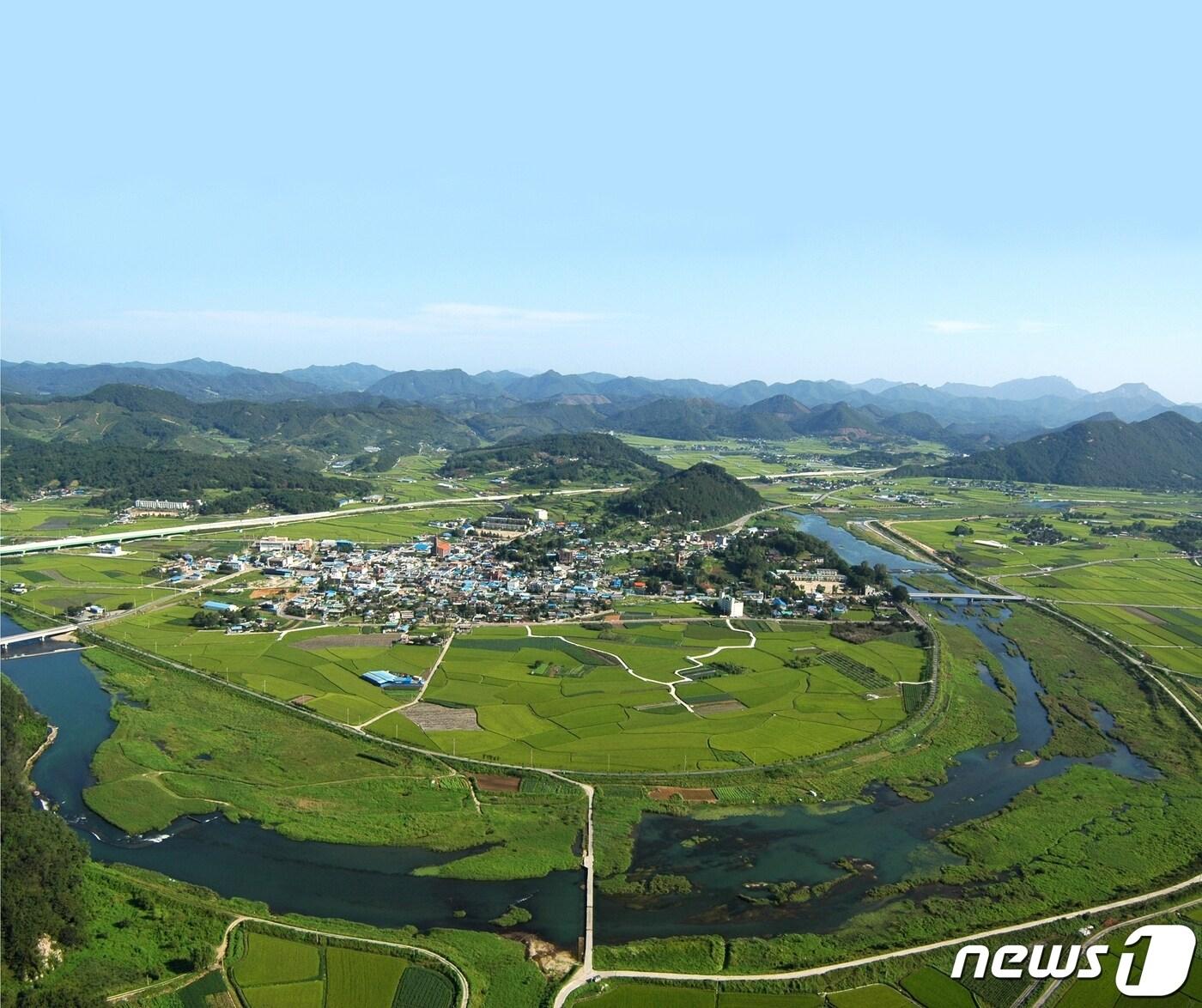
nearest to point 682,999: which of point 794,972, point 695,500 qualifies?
point 794,972

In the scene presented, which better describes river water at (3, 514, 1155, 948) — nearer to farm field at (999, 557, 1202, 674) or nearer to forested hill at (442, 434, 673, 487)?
farm field at (999, 557, 1202, 674)

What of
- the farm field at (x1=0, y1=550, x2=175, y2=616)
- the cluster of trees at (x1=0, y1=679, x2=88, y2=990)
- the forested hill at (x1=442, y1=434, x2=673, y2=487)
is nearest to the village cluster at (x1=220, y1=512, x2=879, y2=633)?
the farm field at (x1=0, y1=550, x2=175, y2=616)

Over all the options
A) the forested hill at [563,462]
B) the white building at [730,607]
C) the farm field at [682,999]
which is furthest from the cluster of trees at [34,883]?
the forested hill at [563,462]

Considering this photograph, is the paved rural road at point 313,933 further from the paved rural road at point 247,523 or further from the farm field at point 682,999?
the paved rural road at point 247,523

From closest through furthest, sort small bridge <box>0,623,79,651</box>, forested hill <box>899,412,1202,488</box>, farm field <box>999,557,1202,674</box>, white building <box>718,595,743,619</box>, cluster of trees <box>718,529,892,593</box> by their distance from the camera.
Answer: small bridge <box>0,623,79,651</box>
farm field <box>999,557,1202,674</box>
white building <box>718,595,743,619</box>
cluster of trees <box>718,529,892,593</box>
forested hill <box>899,412,1202,488</box>

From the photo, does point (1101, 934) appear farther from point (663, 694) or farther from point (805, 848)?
point (663, 694)

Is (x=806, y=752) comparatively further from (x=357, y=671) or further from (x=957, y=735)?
(x=357, y=671)
